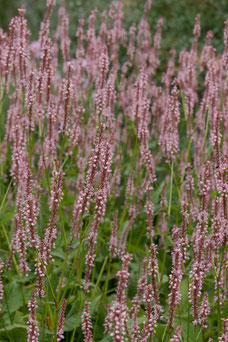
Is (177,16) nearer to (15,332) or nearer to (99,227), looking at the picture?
(99,227)

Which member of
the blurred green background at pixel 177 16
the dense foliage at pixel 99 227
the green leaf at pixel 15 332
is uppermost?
the blurred green background at pixel 177 16

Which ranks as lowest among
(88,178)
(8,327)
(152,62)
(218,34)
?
(8,327)

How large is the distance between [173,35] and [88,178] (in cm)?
759

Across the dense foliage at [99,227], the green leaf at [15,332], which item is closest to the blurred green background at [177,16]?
the dense foliage at [99,227]

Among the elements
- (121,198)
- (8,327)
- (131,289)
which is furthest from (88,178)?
(121,198)

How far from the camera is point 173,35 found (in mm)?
9094

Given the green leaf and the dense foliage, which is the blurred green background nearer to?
the dense foliage

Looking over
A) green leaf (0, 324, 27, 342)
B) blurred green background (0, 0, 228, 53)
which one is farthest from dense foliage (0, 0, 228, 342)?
blurred green background (0, 0, 228, 53)

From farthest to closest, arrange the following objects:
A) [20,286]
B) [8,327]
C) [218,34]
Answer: [218,34] → [20,286] → [8,327]

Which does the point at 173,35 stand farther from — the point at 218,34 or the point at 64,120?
the point at 64,120

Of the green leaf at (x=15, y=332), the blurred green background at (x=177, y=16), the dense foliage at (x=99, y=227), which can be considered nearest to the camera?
the dense foliage at (x=99, y=227)

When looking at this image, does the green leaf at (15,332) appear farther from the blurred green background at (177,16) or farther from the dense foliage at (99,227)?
the blurred green background at (177,16)

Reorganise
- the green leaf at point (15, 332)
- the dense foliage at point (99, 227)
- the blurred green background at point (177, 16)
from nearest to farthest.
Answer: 1. the dense foliage at point (99, 227)
2. the green leaf at point (15, 332)
3. the blurred green background at point (177, 16)

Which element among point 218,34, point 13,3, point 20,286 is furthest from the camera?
point 13,3
